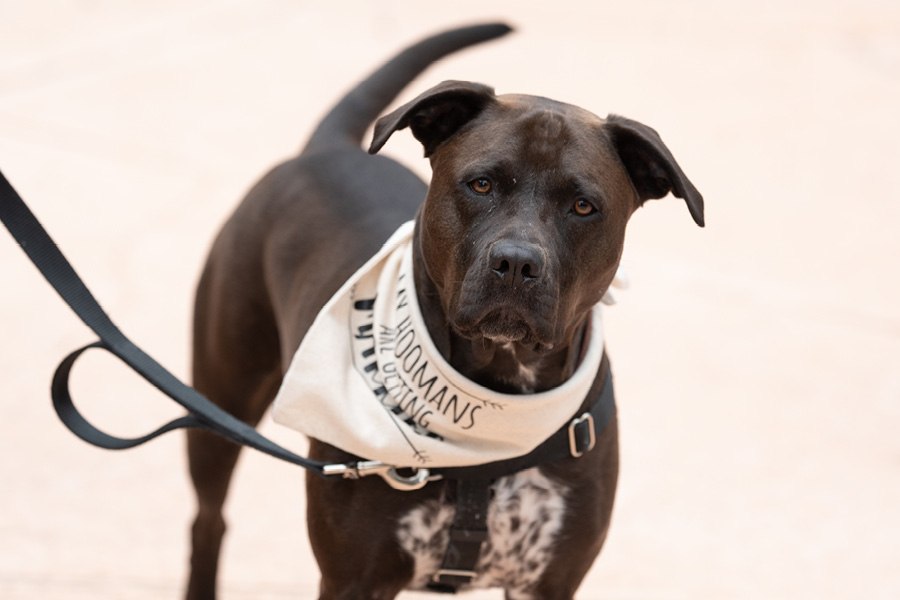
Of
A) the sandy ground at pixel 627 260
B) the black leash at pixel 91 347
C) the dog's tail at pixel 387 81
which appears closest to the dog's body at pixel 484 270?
the black leash at pixel 91 347

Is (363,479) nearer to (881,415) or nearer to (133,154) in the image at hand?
(881,415)

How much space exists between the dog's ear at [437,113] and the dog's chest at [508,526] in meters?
0.80

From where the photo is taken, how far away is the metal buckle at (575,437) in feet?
10.6

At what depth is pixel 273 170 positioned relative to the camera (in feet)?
13.6

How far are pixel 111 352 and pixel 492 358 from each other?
855mm

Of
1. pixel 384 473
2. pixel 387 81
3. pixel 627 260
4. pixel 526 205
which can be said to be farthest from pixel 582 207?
pixel 627 260

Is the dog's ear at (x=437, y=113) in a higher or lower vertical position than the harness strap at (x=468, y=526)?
higher

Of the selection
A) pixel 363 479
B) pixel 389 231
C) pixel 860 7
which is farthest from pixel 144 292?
pixel 860 7

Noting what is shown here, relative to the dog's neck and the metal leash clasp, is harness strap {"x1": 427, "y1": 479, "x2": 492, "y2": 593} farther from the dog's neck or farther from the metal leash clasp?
the dog's neck

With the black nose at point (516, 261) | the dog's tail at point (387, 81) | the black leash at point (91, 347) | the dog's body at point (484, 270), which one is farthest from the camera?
the dog's tail at point (387, 81)

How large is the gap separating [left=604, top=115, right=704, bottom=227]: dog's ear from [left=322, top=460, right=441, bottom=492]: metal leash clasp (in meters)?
0.81

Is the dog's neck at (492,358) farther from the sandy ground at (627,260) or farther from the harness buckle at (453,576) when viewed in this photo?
the sandy ground at (627,260)

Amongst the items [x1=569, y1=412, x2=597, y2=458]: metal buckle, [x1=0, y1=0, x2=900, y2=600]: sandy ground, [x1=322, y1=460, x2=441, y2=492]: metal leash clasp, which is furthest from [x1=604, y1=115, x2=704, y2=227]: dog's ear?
[x1=0, y1=0, x2=900, y2=600]: sandy ground

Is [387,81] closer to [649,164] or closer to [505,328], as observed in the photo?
[649,164]
